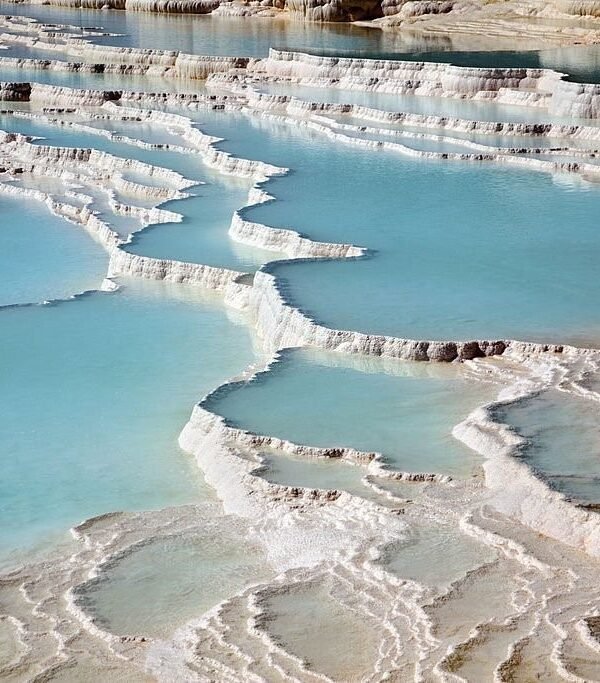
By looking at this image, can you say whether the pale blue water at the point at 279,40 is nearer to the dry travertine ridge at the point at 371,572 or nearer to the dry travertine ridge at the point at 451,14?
the dry travertine ridge at the point at 451,14

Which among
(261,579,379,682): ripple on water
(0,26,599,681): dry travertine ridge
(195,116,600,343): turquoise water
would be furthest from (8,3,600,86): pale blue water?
(261,579,379,682): ripple on water

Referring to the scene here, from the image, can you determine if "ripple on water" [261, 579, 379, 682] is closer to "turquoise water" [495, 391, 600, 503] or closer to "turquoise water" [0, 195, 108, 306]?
"turquoise water" [495, 391, 600, 503]

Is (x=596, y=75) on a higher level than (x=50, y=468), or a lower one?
higher

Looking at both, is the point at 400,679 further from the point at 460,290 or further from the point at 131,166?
the point at 131,166

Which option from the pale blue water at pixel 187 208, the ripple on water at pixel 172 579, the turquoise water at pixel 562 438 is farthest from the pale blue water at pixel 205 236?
the ripple on water at pixel 172 579

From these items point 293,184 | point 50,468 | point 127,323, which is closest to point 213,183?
point 293,184
